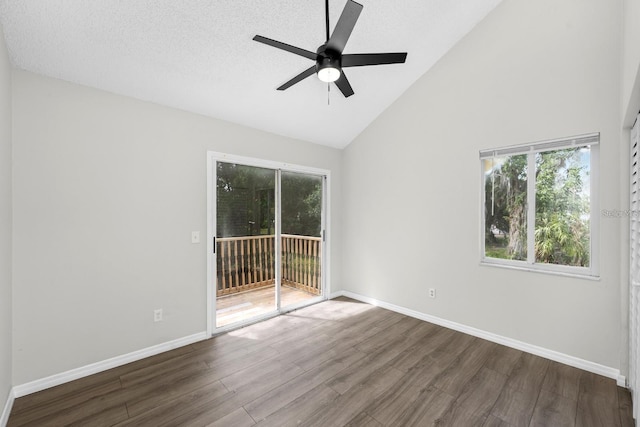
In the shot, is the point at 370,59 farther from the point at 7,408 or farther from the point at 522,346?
the point at 7,408

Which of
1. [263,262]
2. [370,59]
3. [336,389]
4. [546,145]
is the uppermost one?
[370,59]

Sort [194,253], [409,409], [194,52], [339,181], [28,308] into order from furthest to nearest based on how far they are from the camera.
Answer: [339,181] < [194,253] < [194,52] < [28,308] < [409,409]

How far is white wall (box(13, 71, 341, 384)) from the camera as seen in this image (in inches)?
82.4

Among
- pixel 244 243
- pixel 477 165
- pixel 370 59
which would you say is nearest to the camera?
pixel 370 59

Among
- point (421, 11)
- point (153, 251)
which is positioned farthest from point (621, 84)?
point (153, 251)

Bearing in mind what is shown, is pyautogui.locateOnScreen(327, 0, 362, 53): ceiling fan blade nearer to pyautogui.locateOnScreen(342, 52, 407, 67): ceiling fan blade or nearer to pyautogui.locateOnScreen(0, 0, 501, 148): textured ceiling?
pyautogui.locateOnScreen(342, 52, 407, 67): ceiling fan blade

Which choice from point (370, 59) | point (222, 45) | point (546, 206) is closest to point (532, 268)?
point (546, 206)

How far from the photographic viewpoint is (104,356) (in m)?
2.40

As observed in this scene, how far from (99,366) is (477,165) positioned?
409cm

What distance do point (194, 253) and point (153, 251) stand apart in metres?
0.39

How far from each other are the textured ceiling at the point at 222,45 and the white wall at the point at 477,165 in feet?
1.53

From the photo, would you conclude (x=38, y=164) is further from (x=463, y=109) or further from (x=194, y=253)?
(x=463, y=109)

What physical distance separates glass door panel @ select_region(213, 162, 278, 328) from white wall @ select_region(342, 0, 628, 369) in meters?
1.41

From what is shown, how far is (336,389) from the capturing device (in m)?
2.15
